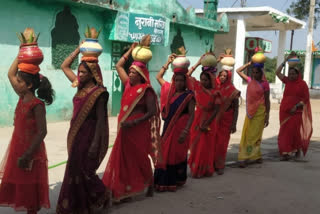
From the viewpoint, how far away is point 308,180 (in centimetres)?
593

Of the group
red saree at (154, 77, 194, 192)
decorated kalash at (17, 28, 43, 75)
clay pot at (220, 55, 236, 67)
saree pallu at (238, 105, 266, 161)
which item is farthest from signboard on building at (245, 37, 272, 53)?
Answer: decorated kalash at (17, 28, 43, 75)

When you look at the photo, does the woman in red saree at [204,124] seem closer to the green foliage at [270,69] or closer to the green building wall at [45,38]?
the green building wall at [45,38]

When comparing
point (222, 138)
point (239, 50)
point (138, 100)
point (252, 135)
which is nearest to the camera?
point (138, 100)

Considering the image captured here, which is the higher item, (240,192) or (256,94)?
(256,94)

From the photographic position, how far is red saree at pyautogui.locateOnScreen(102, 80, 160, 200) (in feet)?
14.2

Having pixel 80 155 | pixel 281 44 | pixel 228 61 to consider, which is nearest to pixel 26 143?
pixel 80 155

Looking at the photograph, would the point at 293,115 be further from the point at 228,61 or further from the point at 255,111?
the point at 228,61

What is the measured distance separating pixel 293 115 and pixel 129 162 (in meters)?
4.22

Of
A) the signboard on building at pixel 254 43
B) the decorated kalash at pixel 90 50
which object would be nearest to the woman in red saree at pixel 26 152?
the decorated kalash at pixel 90 50

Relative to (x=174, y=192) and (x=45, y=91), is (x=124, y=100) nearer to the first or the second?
(x=45, y=91)

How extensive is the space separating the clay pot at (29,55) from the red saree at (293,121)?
16.7ft

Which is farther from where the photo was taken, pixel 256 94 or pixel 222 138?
pixel 256 94

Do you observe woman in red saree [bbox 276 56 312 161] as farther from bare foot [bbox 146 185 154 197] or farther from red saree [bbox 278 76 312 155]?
bare foot [bbox 146 185 154 197]

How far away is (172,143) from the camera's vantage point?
16.4 ft
